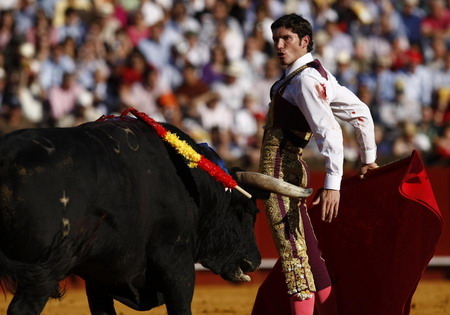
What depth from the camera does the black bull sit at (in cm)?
351

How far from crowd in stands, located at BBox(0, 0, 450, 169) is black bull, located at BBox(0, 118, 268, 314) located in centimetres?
384

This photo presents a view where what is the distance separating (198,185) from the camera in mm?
4277

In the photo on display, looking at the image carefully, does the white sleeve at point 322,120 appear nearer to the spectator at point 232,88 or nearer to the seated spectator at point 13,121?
the seated spectator at point 13,121

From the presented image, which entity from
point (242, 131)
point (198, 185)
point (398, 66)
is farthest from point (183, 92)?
point (198, 185)

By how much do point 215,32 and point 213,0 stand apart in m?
0.43

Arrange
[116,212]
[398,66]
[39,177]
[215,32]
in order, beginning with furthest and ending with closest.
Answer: [398,66], [215,32], [116,212], [39,177]

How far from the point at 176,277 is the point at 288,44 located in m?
1.04

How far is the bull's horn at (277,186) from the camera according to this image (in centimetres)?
425

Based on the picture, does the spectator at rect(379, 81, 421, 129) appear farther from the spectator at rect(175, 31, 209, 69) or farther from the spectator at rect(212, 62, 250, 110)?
the spectator at rect(175, 31, 209, 69)

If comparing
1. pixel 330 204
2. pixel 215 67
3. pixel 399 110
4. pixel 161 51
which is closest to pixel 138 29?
pixel 161 51

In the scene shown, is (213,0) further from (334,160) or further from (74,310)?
(334,160)

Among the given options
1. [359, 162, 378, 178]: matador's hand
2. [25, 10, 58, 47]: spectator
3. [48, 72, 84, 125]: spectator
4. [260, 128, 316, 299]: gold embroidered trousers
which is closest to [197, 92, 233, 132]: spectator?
[48, 72, 84, 125]: spectator

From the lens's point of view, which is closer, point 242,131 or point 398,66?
point 242,131

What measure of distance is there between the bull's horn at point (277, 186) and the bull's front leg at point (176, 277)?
397mm
